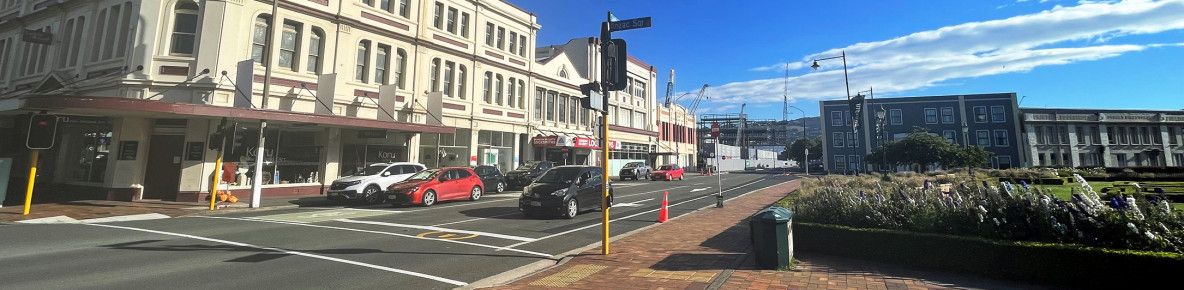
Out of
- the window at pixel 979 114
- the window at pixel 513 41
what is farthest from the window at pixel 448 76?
the window at pixel 979 114

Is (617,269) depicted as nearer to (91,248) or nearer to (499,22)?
(91,248)

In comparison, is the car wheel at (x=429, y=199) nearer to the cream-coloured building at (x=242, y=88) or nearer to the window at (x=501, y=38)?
the cream-coloured building at (x=242, y=88)

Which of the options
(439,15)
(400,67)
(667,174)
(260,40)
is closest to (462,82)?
(439,15)

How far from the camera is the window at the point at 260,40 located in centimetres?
1884

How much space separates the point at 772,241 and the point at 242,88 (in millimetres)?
18630

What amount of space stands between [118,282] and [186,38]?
1616 centimetres

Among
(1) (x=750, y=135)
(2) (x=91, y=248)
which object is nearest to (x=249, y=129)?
(2) (x=91, y=248)

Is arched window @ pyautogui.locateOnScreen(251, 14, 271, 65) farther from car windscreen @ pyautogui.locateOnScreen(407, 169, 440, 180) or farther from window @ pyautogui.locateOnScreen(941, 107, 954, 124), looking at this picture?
window @ pyautogui.locateOnScreen(941, 107, 954, 124)

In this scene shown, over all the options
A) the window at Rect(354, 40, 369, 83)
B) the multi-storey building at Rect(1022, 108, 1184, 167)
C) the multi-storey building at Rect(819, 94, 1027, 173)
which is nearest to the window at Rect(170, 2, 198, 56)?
the window at Rect(354, 40, 369, 83)

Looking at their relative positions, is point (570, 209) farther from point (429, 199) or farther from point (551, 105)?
point (551, 105)

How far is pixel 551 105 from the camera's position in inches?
1412

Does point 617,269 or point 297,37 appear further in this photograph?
point 297,37

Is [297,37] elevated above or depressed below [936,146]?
above

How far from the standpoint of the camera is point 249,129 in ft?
61.0
